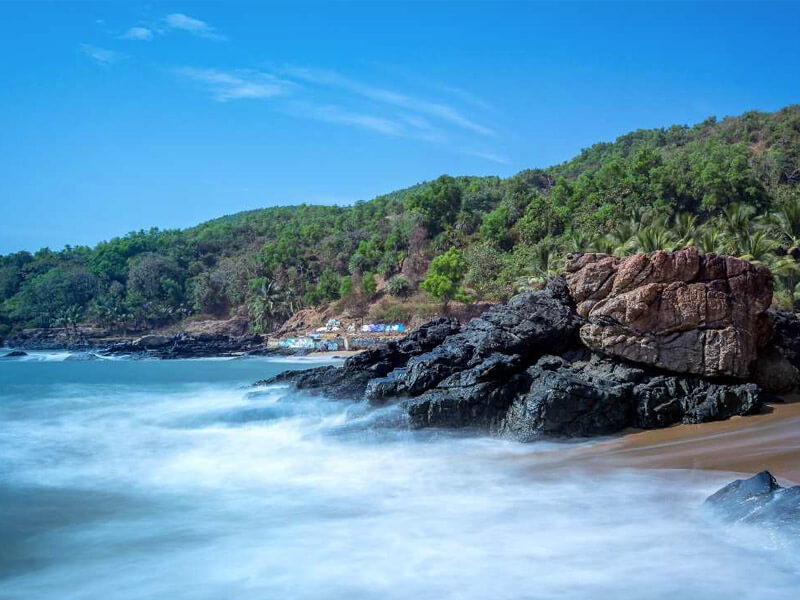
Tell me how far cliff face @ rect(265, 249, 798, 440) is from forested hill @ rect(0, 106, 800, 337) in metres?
15.8

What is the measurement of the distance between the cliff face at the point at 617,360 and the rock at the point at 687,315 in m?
0.02

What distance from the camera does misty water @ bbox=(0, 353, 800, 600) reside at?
7.13m

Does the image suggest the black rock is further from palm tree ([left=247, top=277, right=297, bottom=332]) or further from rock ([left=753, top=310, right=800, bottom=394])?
palm tree ([left=247, top=277, right=297, bottom=332])

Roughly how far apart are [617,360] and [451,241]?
46.5 metres

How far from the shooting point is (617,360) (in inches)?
572

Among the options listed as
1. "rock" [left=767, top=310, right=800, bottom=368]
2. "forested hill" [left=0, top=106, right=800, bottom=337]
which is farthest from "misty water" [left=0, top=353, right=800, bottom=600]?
"forested hill" [left=0, top=106, right=800, bottom=337]

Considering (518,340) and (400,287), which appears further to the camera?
(400,287)

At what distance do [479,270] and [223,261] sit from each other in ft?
133

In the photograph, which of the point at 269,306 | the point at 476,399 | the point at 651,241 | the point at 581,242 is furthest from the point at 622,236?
the point at 269,306

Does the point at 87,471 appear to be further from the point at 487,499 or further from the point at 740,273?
the point at 740,273

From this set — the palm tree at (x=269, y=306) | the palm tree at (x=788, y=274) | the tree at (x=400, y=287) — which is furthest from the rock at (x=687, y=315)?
the palm tree at (x=269, y=306)

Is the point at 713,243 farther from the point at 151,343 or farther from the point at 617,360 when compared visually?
the point at 151,343

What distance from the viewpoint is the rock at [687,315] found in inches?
542

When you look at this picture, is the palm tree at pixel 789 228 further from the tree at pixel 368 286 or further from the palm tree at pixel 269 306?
the palm tree at pixel 269 306
